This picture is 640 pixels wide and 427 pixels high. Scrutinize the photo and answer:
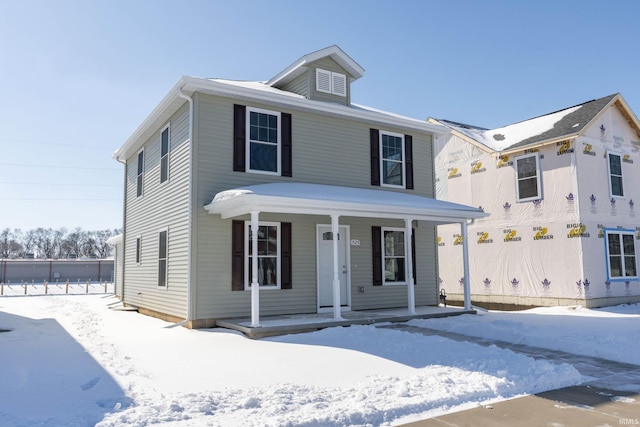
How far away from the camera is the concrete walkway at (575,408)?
175 inches

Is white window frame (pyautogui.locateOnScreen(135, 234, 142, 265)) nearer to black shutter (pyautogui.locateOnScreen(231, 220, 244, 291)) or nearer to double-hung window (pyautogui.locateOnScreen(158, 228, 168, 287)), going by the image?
double-hung window (pyautogui.locateOnScreen(158, 228, 168, 287))

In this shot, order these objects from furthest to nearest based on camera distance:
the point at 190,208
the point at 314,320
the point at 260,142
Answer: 1. the point at 260,142
2. the point at 190,208
3. the point at 314,320

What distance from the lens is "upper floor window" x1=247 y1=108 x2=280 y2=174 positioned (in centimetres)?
1103

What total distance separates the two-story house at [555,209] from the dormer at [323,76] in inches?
213

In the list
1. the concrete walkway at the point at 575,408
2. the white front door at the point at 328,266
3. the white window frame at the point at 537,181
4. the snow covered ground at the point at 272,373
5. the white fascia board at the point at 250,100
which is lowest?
the concrete walkway at the point at 575,408

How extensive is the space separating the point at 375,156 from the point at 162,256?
19.4 ft

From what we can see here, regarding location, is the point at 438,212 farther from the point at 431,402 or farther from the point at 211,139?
the point at 431,402

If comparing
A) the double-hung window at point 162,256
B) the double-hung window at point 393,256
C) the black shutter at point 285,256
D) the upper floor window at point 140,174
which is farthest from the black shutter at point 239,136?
the upper floor window at point 140,174

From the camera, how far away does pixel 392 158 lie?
13219 mm

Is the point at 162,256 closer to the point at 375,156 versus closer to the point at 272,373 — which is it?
the point at 375,156

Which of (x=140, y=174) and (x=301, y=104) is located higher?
(x=301, y=104)

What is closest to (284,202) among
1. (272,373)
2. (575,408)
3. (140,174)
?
(272,373)

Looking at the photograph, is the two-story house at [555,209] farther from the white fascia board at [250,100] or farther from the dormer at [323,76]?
the dormer at [323,76]

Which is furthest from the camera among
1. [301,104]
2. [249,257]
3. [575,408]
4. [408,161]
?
[408,161]
